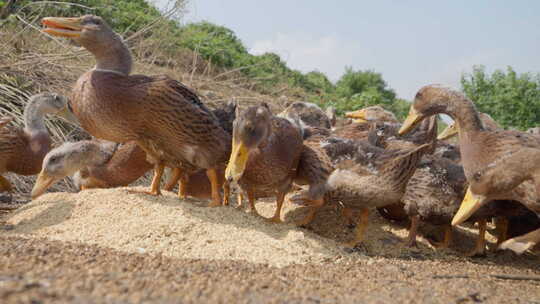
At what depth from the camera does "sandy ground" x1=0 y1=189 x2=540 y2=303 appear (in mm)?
1685

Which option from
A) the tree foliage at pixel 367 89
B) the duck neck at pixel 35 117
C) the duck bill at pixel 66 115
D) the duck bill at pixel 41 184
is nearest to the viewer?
the duck bill at pixel 41 184

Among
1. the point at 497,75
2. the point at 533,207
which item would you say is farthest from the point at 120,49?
the point at 497,75

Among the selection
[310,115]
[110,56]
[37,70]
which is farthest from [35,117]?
[310,115]

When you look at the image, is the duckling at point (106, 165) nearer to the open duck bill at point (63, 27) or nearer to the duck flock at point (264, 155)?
the duck flock at point (264, 155)

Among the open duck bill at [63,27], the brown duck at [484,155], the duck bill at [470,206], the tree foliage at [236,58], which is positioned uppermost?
the tree foliage at [236,58]

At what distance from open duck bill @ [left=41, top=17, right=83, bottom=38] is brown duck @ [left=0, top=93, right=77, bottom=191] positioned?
1054 mm

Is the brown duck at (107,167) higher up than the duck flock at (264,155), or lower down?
lower down

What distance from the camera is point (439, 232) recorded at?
468 cm

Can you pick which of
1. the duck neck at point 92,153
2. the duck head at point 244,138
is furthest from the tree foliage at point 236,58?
the duck head at point 244,138

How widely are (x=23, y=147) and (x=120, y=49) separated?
1523mm

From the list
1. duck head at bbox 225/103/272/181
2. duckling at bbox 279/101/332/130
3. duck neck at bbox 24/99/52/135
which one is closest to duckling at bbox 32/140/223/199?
duck neck at bbox 24/99/52/135

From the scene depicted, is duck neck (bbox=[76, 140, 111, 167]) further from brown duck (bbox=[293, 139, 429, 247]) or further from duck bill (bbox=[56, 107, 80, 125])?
brown duck (bbox=[293, 139, 429, 247])

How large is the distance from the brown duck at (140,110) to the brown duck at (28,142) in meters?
1.11

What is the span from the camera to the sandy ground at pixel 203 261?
66.3 inches
